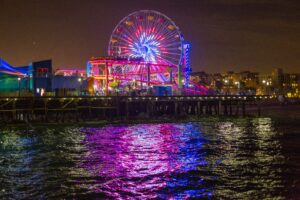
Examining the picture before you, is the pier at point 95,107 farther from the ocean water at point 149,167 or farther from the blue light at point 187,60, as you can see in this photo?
the blue light at point 187,60

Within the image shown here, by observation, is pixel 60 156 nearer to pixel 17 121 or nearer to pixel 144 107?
pixel 17 121

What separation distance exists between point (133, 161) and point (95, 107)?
31.6 meters

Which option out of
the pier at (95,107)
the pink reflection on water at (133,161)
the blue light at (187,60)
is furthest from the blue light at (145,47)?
the pink reflection on water at (133,161)

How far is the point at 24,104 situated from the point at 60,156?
2684cm

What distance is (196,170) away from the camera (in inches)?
860

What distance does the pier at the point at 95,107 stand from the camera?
51719 millimetres

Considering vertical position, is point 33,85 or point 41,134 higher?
point 33,85

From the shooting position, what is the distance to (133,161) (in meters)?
24.7

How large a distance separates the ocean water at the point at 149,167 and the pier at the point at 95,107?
1465 centimetres

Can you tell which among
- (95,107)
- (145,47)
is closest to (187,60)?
(145,47)

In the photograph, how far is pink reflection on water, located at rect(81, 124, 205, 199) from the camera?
1823 centimetres

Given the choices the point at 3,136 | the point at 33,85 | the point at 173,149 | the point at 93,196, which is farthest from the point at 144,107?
the point at 93,196

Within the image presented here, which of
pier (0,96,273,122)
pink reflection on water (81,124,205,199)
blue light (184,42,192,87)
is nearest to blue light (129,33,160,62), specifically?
pier (0,96,273,122)

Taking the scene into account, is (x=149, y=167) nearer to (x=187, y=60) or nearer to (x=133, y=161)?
(x=133, y=161)
